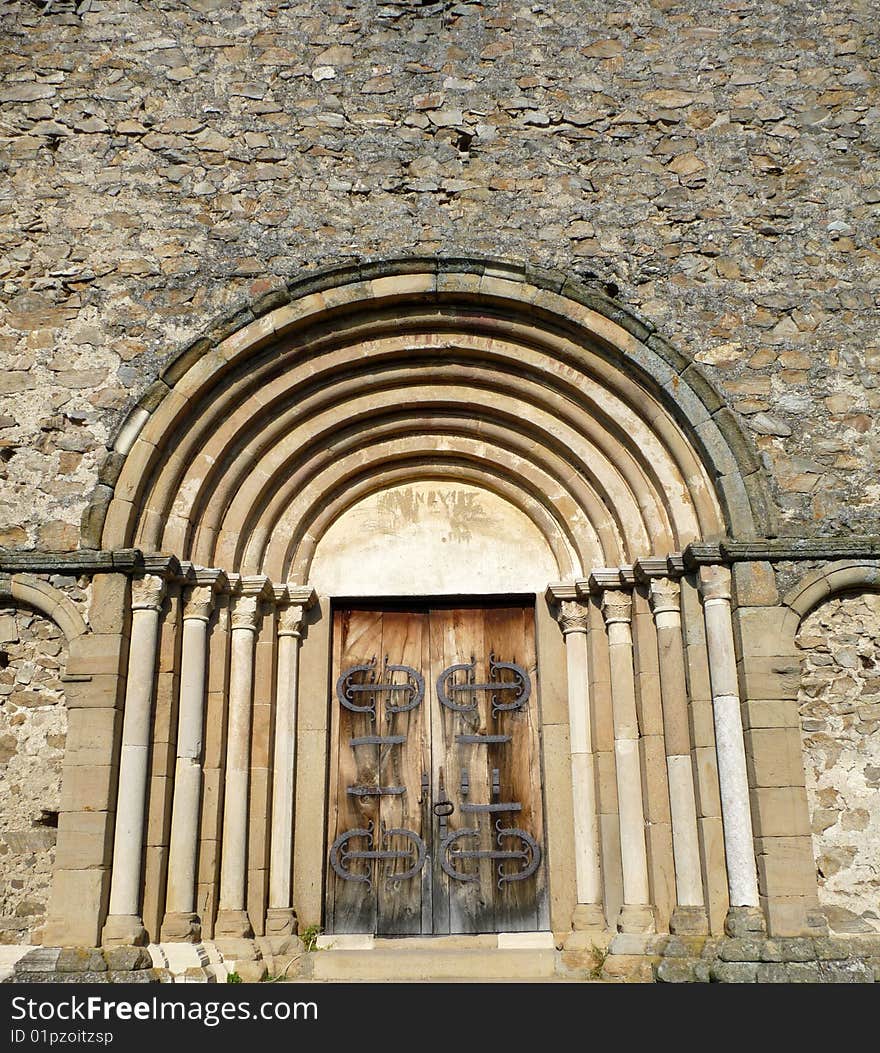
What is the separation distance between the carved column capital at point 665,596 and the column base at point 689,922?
5.40 feet

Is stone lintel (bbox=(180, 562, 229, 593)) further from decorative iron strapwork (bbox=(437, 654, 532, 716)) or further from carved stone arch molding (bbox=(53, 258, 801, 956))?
decorative iron strapwork (bbox=(437, 654, 532, 716))

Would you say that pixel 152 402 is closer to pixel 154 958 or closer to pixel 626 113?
pixel 154 958

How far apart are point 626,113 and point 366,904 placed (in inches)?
208

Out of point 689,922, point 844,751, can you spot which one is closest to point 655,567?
point 844,751

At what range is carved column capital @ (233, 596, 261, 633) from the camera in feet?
20.9

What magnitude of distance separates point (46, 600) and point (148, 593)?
0.56 m

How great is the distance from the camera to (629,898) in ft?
19.3

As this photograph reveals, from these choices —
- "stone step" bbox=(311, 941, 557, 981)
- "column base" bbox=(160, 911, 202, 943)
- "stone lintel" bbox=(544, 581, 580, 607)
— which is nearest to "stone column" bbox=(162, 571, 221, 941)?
"column base" bbox=(160, 911, 202, 943)

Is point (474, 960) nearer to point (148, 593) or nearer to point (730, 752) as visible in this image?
point (730, 752)

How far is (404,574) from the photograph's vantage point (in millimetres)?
6805

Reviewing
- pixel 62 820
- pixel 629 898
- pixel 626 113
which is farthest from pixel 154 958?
pixel 626 113

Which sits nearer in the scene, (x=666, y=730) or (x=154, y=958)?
(x=154, y=958)
